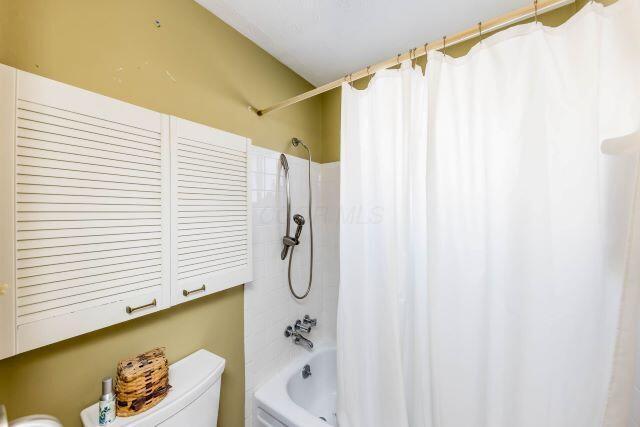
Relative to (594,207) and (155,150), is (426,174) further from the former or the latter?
(155,150)

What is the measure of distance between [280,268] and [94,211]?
1.02 m

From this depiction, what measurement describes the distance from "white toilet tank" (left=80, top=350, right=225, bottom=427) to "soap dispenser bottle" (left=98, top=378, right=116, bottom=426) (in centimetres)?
2

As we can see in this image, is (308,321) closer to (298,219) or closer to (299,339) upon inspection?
(299,339)

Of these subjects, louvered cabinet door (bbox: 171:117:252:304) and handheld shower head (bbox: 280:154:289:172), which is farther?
handheld shower head (bbox: 280:154:289:172)

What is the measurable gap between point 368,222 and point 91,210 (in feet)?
3.32

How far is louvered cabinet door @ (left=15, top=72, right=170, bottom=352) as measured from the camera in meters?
0.70

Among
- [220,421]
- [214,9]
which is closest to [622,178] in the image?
[214,9]

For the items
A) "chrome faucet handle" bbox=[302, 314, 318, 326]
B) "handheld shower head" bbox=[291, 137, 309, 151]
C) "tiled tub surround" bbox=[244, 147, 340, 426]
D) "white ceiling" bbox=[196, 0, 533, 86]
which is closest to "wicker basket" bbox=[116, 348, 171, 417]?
"tiled tub surround" bbox=[244, 147, 340, 426]

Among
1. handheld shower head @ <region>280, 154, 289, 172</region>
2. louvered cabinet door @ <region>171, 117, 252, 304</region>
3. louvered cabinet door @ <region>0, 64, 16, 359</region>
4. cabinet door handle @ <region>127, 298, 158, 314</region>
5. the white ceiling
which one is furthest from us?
handheld shower head @ <region>280, 154, 289, 172</region>

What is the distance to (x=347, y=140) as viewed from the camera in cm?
122

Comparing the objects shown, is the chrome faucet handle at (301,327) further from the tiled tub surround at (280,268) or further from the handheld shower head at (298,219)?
the handheld shower head at (298,219)

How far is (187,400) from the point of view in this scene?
3.07 feet

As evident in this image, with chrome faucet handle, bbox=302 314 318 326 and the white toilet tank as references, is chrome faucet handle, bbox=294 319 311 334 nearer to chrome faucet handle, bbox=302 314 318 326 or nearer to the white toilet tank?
chrome faucet handle, bbox=302 314 318 326

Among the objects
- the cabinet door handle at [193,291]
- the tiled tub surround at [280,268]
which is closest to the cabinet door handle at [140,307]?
the cabinet door handle at [193,291]
